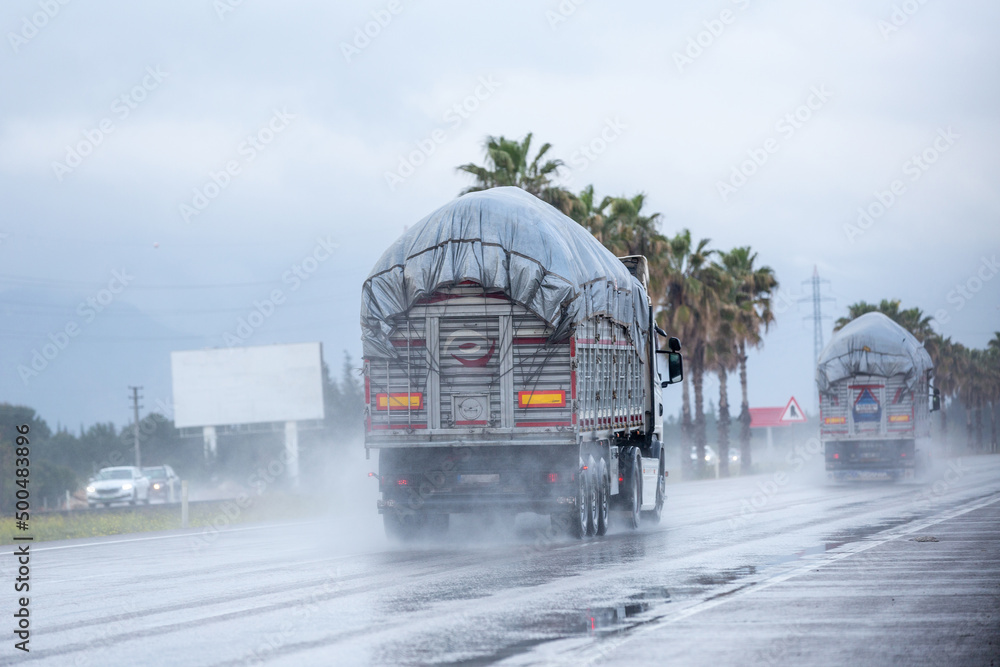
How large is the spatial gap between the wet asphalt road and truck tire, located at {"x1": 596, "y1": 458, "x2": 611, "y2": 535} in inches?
18.5

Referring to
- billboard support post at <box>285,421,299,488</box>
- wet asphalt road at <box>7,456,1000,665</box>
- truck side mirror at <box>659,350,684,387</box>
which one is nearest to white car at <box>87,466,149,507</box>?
billboard support post at <box>285,421,299,488</box>

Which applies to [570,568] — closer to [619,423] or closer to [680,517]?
[619,423]

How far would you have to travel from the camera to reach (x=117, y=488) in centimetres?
4703

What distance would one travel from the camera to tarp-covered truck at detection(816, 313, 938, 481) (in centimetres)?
3612

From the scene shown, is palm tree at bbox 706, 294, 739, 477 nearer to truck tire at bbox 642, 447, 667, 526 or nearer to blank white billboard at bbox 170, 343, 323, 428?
blank white billboard at bbox 170, 343, 323, 428

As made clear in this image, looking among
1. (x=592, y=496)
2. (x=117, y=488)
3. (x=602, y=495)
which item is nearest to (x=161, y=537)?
(x=602, y=495)

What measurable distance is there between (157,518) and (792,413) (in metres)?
24.5

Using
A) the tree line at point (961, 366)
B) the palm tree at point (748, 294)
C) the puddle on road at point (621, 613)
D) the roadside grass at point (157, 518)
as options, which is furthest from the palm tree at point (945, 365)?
the puddle on road at point (621, 613)

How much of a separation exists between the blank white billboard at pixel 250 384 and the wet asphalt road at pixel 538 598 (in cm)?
4906

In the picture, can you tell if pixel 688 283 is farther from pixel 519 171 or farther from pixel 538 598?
pixel 538 598

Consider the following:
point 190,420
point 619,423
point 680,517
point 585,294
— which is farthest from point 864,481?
point 190,420

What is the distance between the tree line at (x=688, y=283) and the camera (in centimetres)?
4122

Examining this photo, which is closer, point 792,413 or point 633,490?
point 633,490

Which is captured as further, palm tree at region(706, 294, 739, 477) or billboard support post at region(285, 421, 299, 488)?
billboard support post at region(285, 421, 299, 488)
